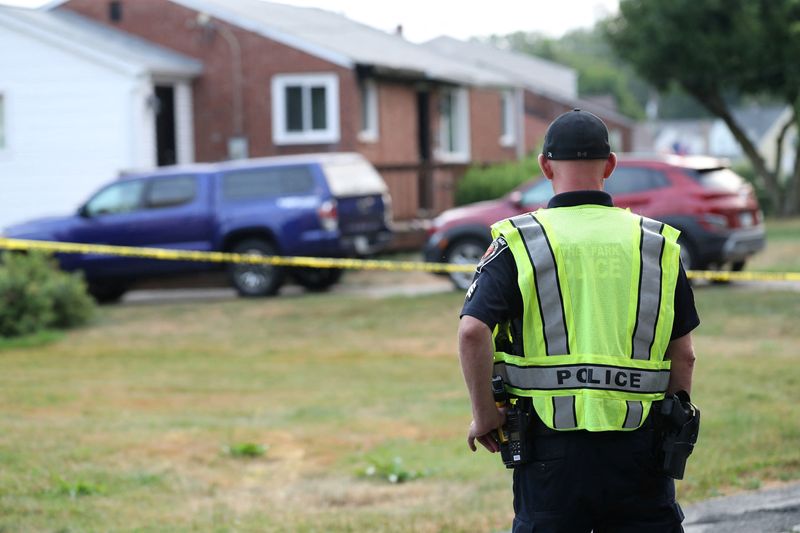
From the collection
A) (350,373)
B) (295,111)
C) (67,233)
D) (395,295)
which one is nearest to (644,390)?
(350,373)

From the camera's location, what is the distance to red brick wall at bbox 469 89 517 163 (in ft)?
116

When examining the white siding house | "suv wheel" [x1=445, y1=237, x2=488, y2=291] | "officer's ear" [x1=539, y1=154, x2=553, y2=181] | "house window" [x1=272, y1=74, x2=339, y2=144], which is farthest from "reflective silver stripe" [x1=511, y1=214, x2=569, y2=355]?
"house window" [x1=272, y1=74, x2=339, y2=144]

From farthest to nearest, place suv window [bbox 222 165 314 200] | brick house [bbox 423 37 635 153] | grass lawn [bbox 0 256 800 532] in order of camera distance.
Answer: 1. brick house [bbox 423 37 635 153]
2. suv window [bbox 222 165 314 200]
3. grass lawn [bbox 0 256 800 532]

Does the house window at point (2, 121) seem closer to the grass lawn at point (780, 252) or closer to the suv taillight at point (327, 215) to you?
→ the suv taillight at point (327, 215)

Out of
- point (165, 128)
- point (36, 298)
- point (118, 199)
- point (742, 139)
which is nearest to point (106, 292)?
point (118, 199)

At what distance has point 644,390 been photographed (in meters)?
3.78

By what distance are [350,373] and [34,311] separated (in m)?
5.36

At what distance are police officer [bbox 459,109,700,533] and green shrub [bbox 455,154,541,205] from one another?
24216 mm

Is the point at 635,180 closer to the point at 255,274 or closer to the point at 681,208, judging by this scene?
the point at 681,208

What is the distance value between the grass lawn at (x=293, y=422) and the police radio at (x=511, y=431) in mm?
2878

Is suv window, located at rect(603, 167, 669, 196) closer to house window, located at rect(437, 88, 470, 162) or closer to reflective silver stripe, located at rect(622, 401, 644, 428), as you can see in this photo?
reflective silver stripe, located at rect(622, 401, 644, 428)

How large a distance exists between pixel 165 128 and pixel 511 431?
25.1 m

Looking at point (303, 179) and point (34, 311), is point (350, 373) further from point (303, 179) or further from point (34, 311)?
point (303, 179)

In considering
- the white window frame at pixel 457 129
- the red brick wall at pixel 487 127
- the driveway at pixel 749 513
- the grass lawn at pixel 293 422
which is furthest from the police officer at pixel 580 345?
the red brick wall at pixel 487 127
